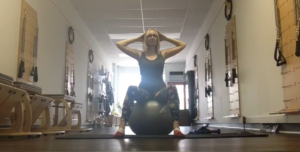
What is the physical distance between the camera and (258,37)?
4008 mm

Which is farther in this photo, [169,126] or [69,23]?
[69,23]

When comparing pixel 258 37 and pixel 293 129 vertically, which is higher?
pixel 258 37

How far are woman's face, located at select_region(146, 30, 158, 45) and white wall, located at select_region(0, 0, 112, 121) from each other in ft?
6.67

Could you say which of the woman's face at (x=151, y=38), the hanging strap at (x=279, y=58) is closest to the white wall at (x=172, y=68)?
the hanging strap at (x=279, y=58)

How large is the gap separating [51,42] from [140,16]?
2600mm

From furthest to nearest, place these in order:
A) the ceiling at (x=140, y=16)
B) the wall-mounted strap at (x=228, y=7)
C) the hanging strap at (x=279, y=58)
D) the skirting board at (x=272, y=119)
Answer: the ceiling at (x=140, y=16)
the wall-mounted strap at (x=228, y=7)
the hanging strap at (x=279, y=58)
the skirting board at (x=272, y=119)

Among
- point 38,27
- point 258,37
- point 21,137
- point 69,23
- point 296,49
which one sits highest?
point 69,23

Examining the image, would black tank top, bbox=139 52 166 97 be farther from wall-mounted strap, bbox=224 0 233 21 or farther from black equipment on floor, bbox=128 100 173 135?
wall-mounted strap, bbox=224 0 233 21

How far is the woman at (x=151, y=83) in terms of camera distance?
265 cm

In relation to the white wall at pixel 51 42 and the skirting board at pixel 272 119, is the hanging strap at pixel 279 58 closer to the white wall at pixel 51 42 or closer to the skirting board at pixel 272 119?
the skirting board at pixel 272 119

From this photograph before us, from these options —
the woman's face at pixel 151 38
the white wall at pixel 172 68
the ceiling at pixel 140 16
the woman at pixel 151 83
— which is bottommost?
the woman at pixel 151 83

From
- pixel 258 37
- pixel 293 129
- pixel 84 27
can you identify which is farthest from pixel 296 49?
pixel 84 27

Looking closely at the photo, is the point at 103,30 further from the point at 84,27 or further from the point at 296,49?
the point at 296,49

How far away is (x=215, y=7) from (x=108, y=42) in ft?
15.0
